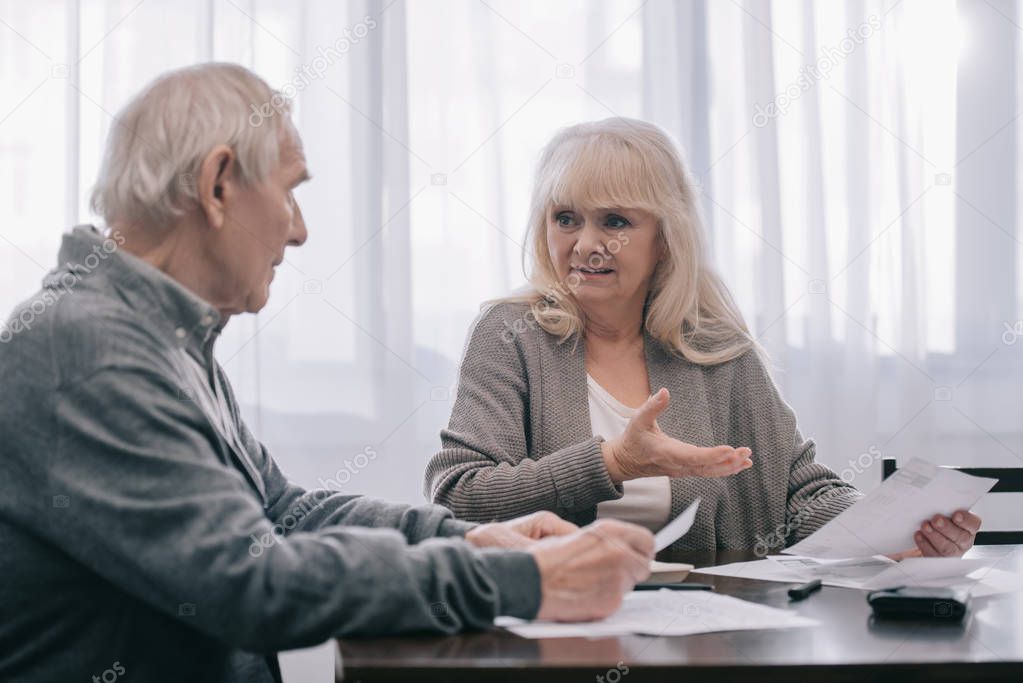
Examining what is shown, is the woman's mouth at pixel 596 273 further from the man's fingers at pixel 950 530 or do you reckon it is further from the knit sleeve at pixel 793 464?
the man's fingers at pixel 950 530

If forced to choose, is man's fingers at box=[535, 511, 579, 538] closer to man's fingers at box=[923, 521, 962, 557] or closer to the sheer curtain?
man's fingers at box=[923, 521, 962, 557]

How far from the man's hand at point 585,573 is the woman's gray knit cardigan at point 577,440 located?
1.87ft

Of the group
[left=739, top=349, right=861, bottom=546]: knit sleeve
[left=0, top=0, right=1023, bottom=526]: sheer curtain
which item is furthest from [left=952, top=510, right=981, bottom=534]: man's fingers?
[left=0, top=0, right=1023, bottom=526]: sheer curtain

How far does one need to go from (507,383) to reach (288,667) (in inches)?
42.2

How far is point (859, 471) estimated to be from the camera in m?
2.69

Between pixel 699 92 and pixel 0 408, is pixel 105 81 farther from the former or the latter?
pixel 0 408

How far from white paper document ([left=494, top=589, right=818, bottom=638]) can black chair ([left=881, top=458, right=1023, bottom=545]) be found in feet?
2.42

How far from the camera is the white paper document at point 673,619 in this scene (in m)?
0.99

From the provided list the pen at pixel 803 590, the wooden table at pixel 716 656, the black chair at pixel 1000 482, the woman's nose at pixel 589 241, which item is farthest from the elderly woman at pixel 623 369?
the wooden table at pixel 716 656

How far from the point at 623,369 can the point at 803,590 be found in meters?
0.79

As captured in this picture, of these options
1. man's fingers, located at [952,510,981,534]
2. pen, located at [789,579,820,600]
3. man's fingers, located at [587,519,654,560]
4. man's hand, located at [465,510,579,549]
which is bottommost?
pen, located at [789,579,820,600]

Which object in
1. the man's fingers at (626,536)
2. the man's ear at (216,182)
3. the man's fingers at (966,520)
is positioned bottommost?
the man's fingers at (626,536)

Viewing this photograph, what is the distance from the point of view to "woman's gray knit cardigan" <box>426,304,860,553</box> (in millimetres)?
1655

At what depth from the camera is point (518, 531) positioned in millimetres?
1268
